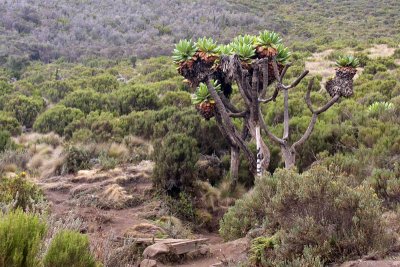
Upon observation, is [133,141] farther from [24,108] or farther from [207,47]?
[24,108]

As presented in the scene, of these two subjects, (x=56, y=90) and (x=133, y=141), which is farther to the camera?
(x=56, y=90)

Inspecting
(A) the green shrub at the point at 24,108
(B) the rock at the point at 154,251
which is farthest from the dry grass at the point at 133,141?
(B) the rock at the point at 154,251

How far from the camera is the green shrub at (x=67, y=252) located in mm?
3502

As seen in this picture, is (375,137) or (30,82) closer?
(375,137)

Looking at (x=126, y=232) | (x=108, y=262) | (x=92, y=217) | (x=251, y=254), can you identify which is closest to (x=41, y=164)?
(x=92, y=217)

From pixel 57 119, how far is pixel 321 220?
11.0m

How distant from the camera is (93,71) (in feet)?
74.5

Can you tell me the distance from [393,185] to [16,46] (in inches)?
1023

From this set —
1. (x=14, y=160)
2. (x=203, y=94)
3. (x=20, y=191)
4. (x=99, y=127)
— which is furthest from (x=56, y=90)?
(x=20, y=191)

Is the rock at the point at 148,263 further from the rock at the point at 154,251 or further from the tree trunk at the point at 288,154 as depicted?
the tree trunk at the point at 288,154

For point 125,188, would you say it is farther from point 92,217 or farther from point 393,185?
point 393,185

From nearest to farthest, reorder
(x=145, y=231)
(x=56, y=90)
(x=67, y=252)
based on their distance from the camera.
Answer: (x=67, y=252) < (x=145, y=231) < (x=56, y=90)

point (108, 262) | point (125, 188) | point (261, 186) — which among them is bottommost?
point (125, 188)

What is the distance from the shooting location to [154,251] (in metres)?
5.76
